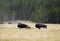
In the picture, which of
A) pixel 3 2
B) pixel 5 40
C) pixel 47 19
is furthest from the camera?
pixel 47 19

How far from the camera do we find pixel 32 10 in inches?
722

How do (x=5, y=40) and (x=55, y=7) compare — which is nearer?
(x=5, y=40)

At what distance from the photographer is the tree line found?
17.5 meters

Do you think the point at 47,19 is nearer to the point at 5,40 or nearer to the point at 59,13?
the point at 59,13

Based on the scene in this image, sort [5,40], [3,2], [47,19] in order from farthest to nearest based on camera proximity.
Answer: [47,19] → [3,2] → [5,40]

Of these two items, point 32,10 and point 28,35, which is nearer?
point 28,35

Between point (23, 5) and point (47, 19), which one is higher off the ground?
point (23, 5)

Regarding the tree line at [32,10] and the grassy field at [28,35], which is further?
the tree line at [32,10]

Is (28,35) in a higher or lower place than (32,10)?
higher

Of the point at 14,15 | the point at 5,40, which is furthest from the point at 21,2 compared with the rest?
the point at 5,40

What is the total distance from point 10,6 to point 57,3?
446 centimetres

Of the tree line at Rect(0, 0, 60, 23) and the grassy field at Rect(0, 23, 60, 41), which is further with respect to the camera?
the tree line at Rect(0, 0, 60, 23)

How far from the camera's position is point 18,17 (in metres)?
17.4

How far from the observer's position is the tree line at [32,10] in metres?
17.5
